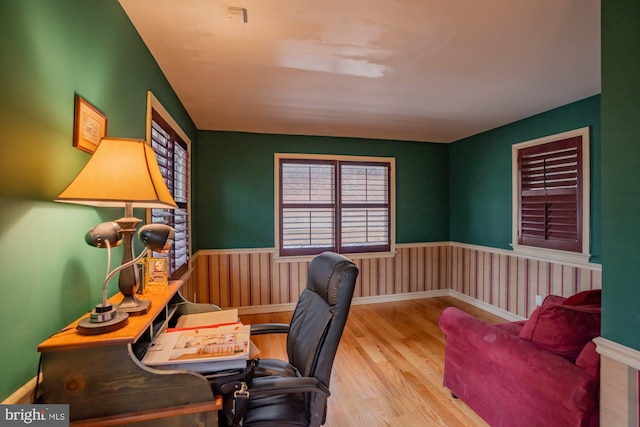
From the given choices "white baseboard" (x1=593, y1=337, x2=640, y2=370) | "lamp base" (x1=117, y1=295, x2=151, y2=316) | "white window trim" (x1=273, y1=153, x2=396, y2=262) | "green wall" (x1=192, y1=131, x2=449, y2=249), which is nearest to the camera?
"lamp base" (x1=117, y1=295, x2=151, y2=316)

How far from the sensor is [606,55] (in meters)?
1.25

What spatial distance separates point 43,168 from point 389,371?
261 centimetres

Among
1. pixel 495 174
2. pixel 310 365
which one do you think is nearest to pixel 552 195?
pixel 495 174

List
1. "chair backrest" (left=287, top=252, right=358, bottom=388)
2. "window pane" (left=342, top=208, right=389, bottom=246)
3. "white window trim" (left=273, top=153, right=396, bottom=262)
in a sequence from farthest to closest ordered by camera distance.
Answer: "window pane" (left=342, top=208, right=389, bottom=246) → "white window trim" (left=273, top=153, right=396, bottom=262) → "chair backrest" (left=287, top=252, right=358, bottom=388)

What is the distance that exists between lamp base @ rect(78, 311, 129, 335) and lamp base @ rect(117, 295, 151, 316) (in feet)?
0.28

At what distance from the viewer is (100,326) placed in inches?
34.7

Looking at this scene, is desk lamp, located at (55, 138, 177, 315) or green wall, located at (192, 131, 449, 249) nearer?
desk lamp, located at (55, 138, 177, 315)

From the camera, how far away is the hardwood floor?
1930 mm

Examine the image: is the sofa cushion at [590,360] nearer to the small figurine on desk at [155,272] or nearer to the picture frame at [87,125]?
the small figurine on desk at [155,272]

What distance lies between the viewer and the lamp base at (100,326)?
2.85 feet

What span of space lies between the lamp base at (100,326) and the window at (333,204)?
3001 mm

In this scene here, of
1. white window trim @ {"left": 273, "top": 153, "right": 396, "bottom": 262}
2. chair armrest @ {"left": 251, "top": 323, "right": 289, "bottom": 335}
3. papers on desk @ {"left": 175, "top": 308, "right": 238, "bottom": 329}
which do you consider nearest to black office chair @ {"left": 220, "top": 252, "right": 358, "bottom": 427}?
chair armrest @ {"left": 251, "top": 323, "right": 289, "bottom": 335}

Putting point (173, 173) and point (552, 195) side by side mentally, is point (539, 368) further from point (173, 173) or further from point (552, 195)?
point (173, 173)

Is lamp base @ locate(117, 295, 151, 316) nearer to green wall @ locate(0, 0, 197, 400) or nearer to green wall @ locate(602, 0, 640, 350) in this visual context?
green wall @ locate(0, 0, 197, 400)
